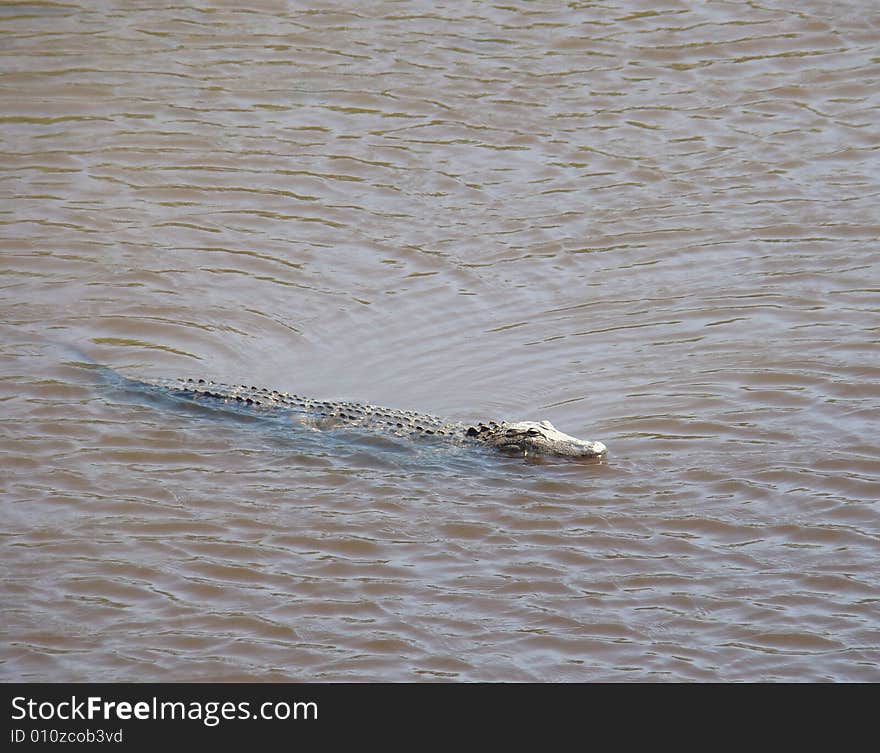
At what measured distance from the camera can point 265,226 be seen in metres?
8.69

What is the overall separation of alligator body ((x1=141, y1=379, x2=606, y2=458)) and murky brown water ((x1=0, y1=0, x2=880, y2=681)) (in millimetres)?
105

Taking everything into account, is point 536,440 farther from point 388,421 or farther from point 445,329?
point 445,329

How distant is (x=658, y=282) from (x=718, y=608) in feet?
10.7

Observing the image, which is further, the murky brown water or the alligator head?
the alligator head

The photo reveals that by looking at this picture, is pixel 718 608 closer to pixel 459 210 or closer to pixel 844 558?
pixel 844 558

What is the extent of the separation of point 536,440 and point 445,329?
1.48m

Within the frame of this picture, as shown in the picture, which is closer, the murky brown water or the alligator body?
the murky brown water

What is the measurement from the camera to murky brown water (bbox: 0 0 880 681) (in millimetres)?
5004

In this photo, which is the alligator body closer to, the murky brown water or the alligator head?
the alligator head

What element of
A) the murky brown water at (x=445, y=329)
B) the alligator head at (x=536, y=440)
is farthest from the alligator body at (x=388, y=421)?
the murky brown water at (x=445, y=329)

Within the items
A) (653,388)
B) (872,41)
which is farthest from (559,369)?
(872,41)

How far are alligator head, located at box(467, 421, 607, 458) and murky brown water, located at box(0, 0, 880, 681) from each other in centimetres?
9

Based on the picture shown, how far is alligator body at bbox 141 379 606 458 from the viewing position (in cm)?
624

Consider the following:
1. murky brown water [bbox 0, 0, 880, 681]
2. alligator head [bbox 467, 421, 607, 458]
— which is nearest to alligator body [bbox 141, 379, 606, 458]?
alligator head [bbox 467, 421, 607, 458]
